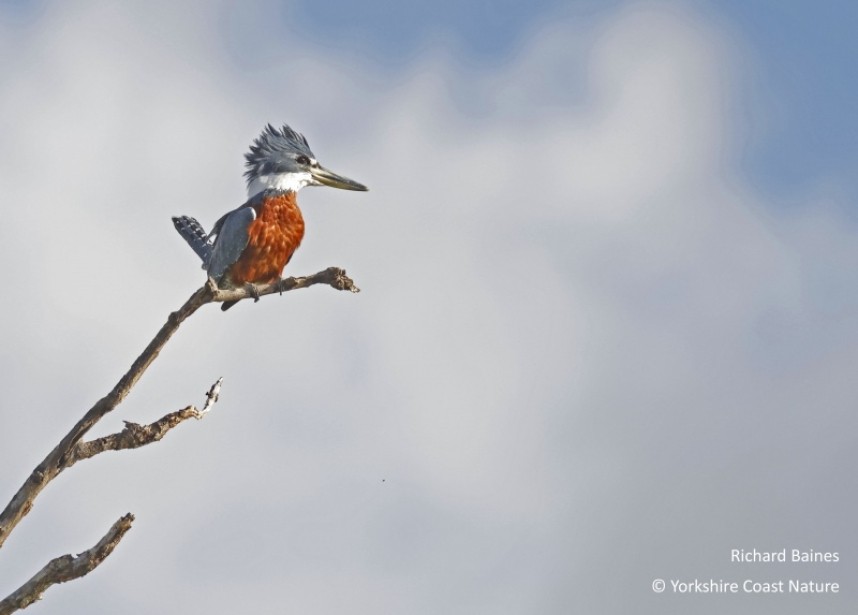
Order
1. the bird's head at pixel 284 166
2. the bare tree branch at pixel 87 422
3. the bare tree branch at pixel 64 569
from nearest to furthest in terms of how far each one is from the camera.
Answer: the bare tree branch at pixel 64 569
the bare tree branch at pixel 87 422
the bird's head at pixel 284 166

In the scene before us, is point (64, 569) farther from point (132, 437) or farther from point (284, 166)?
point (284, 166)

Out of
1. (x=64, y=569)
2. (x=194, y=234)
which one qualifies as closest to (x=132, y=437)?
(x=64, y=569)

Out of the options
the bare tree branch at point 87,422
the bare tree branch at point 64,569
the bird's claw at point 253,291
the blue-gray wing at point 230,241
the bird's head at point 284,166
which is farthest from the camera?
the bird's head at point 284,166

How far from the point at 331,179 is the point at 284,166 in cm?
82

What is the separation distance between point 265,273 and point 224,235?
81 cm

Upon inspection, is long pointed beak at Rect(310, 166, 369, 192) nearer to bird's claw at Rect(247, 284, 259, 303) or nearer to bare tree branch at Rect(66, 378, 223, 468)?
bird's claw at Rect(247, 284, 259, 303)

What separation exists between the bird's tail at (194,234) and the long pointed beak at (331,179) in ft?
6.39

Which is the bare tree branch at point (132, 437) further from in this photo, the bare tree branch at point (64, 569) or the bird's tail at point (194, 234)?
the bird's tail at point (194, 234)

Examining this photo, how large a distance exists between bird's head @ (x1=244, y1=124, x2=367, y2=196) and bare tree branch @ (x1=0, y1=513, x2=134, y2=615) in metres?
7.06

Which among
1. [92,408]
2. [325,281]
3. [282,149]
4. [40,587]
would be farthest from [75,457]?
[282,149]

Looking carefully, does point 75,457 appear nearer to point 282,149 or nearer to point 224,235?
point 224,235

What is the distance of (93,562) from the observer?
11.8 metres

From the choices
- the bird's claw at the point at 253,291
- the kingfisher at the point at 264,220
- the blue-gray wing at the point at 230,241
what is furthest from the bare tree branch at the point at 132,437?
the blue-gray wing at the point at 230,241

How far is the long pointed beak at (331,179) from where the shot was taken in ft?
59.8
